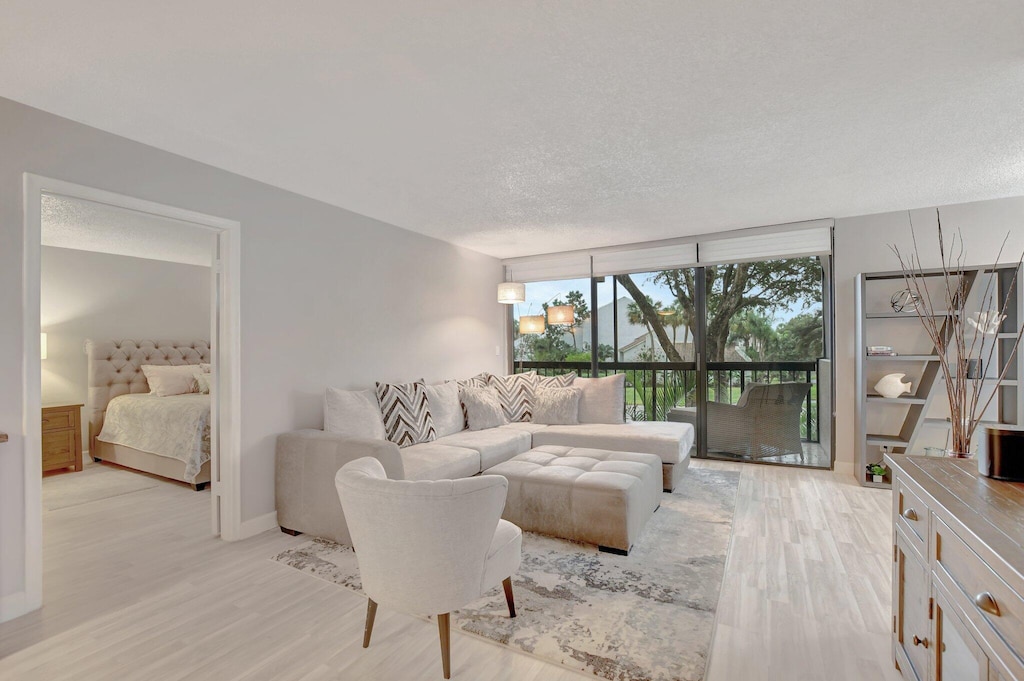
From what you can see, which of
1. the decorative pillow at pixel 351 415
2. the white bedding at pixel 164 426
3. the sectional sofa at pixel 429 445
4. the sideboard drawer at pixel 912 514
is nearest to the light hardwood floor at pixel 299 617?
the sectional sofa at pixel 429 445

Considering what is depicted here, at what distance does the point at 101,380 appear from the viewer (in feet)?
17.0

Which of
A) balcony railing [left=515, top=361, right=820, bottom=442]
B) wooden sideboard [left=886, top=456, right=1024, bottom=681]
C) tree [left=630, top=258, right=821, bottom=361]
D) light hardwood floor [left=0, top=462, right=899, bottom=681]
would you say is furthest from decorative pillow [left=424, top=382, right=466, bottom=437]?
wooden sideboard [left=886, top=456, right=1024, bottom=681]

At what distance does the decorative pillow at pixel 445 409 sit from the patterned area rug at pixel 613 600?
4.68 feet

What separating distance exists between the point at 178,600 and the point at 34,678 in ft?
1.86

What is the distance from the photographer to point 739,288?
4.85 m

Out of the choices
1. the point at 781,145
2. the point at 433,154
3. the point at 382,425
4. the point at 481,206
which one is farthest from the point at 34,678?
the point at 781,145

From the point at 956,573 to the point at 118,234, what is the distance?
19.9 feet

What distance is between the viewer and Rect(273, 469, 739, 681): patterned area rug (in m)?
1.83

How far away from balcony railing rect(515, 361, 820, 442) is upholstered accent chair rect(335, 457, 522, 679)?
385cm

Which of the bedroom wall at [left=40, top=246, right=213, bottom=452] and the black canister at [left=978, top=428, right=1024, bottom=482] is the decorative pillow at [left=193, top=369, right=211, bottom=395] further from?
the black canister at [left=978, top=428, right=1024, bottom=482]

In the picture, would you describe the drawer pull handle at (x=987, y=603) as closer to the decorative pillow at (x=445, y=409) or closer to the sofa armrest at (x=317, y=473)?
the sofa armrest at (x=317, y=473)

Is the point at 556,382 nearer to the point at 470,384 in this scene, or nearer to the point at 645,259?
the point at 470,384

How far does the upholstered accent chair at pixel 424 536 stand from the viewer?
1659 mm

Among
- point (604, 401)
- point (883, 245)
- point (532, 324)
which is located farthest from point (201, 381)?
point (883, 245)
